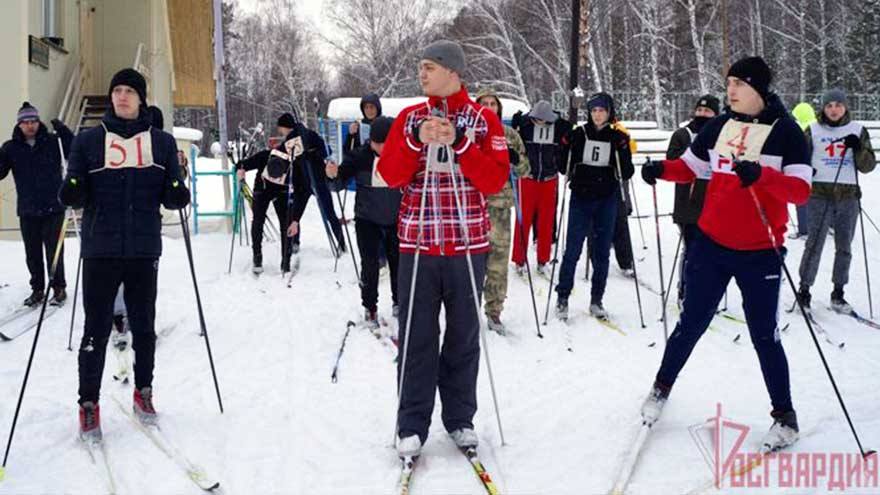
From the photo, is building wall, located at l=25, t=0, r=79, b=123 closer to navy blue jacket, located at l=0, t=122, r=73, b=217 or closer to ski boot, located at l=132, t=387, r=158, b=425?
navy blue jacket, located at l=0, t=122, r=73, b=217

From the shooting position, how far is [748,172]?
3.59 m

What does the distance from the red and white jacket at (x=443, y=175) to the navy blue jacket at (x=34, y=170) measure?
4658 mm

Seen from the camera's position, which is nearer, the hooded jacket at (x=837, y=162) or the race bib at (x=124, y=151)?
the race bib at (x=124, y=151)

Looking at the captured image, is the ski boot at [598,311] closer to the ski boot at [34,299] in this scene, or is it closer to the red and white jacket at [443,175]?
the red and white jacket at [443,175]

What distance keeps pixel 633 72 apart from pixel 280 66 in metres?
17.7

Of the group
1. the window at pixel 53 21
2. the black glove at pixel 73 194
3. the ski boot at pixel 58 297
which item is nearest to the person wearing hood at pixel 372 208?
the black glove at pixel 73 194

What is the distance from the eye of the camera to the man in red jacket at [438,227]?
12.0 ft

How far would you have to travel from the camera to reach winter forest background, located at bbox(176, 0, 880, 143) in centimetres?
3023

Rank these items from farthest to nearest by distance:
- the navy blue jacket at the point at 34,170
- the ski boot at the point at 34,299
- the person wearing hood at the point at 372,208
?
the ski boot at the point at 34,299
the navy blue jacket at the point at 34,170
the person wearing hood at the point at 372,208

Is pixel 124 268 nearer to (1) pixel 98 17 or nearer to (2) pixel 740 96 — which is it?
(2) pixel 740 96

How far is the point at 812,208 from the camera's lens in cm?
716

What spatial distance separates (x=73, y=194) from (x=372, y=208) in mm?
2764

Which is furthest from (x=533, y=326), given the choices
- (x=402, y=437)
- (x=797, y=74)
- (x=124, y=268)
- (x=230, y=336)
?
(x=797, y=74)

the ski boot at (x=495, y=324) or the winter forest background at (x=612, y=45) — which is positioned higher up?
the winter forest background at (x=612, y=45)
